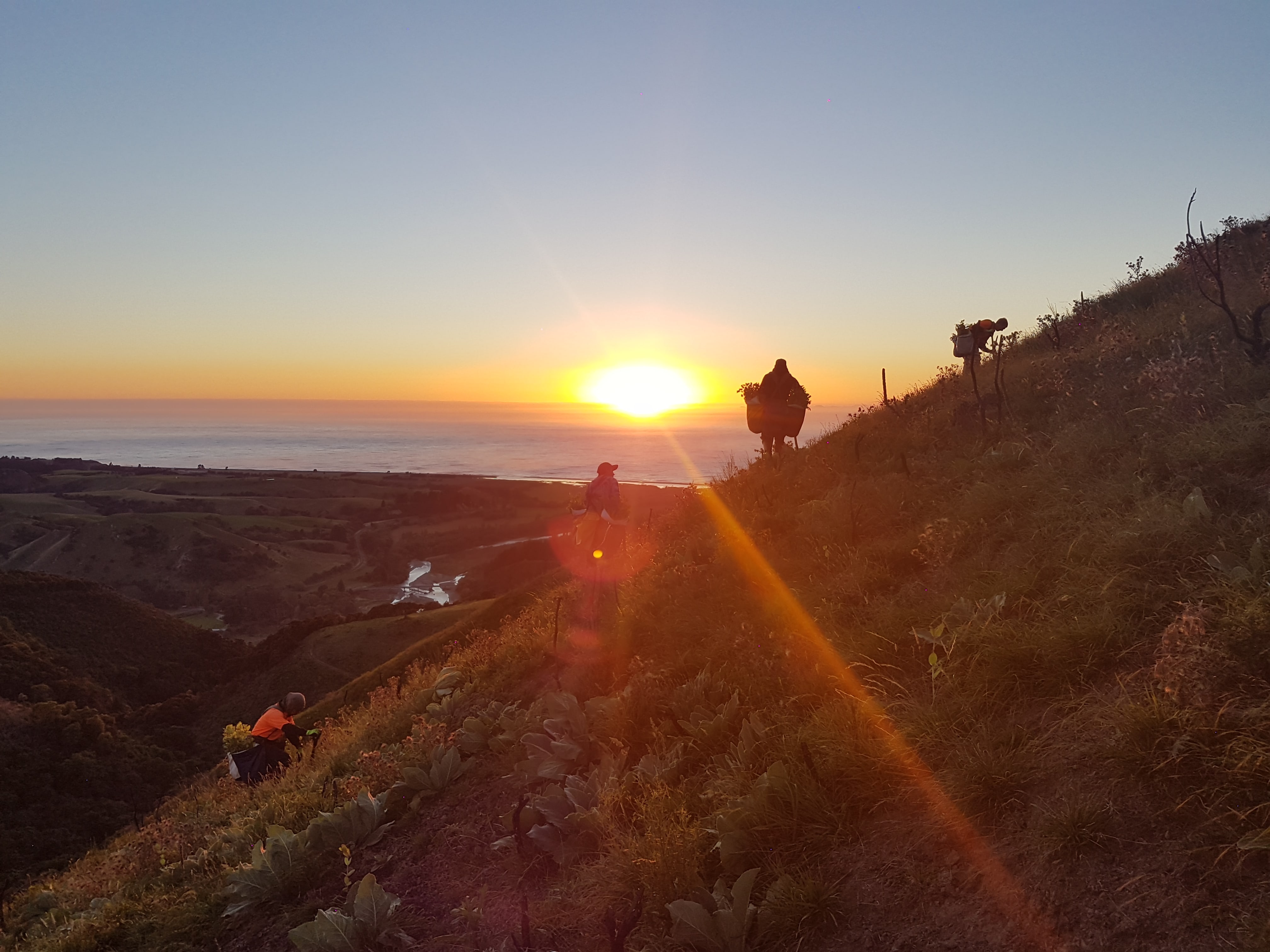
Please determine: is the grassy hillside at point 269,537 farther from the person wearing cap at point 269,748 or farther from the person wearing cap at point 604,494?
the person wearing cap at point 604,494

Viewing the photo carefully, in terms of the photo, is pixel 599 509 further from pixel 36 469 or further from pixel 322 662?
pixel 36 469

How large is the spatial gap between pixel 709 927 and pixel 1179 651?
265 centimetres

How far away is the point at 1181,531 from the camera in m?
→ 4.62

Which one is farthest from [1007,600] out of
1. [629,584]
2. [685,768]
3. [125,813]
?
[125,813]

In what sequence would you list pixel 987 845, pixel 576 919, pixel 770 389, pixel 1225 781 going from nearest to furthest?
pixel 1225 781
pixel 987 845
pixel 576 919
pixel 770 389

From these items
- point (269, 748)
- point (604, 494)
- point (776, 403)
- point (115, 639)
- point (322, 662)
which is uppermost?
point (776, 403)

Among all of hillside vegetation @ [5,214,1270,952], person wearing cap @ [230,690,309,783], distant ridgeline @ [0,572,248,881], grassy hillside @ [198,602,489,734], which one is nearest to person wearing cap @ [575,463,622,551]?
hillside vegetation @ [5,214,1270,952]

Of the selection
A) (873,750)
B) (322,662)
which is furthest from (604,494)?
(322,662)

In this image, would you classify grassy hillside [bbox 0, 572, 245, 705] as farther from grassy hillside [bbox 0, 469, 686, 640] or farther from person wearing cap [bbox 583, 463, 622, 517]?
person wearing cap [bbox 583, 463, 622, 517]

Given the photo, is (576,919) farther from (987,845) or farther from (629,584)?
(629,584)

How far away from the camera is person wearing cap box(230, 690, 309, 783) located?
11.2 m

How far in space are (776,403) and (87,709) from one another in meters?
35.8

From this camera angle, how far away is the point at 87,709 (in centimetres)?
3262

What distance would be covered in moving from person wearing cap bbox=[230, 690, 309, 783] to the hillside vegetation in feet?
4.97
